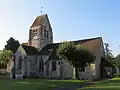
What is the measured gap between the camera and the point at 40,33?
67.6 meters

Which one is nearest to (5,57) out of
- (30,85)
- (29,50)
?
(29,50)

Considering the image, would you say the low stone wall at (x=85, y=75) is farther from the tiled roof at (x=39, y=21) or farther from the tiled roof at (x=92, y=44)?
the tiled roof at (x=39, y=21)

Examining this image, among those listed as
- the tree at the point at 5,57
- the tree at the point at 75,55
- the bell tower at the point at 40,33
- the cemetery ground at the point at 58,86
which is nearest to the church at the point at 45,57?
the bell tower at the point at 40,33

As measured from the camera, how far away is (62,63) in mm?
52219

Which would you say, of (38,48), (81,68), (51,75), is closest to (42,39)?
(38,48)

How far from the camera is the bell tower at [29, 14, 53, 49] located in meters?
67.4

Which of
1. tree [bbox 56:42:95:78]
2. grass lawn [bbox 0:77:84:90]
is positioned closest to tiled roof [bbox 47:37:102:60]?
tree [bbox 56:42:95:78]

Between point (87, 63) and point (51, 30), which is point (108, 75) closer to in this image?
point (87, 63)

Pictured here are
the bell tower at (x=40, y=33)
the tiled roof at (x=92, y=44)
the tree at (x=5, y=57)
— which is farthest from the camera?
the tree at (x=5, y=57)

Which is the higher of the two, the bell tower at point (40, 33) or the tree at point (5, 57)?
the bell tower at point (40, 33)

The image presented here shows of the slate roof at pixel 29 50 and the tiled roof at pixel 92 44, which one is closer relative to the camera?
the tiled roof at pixel 92 44

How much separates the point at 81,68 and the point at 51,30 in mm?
26391

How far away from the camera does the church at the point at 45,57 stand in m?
50.8

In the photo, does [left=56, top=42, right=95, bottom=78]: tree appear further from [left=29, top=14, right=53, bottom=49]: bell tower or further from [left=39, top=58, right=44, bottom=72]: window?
[left=29, top=14, right=53, bottom=49]: bell tower
